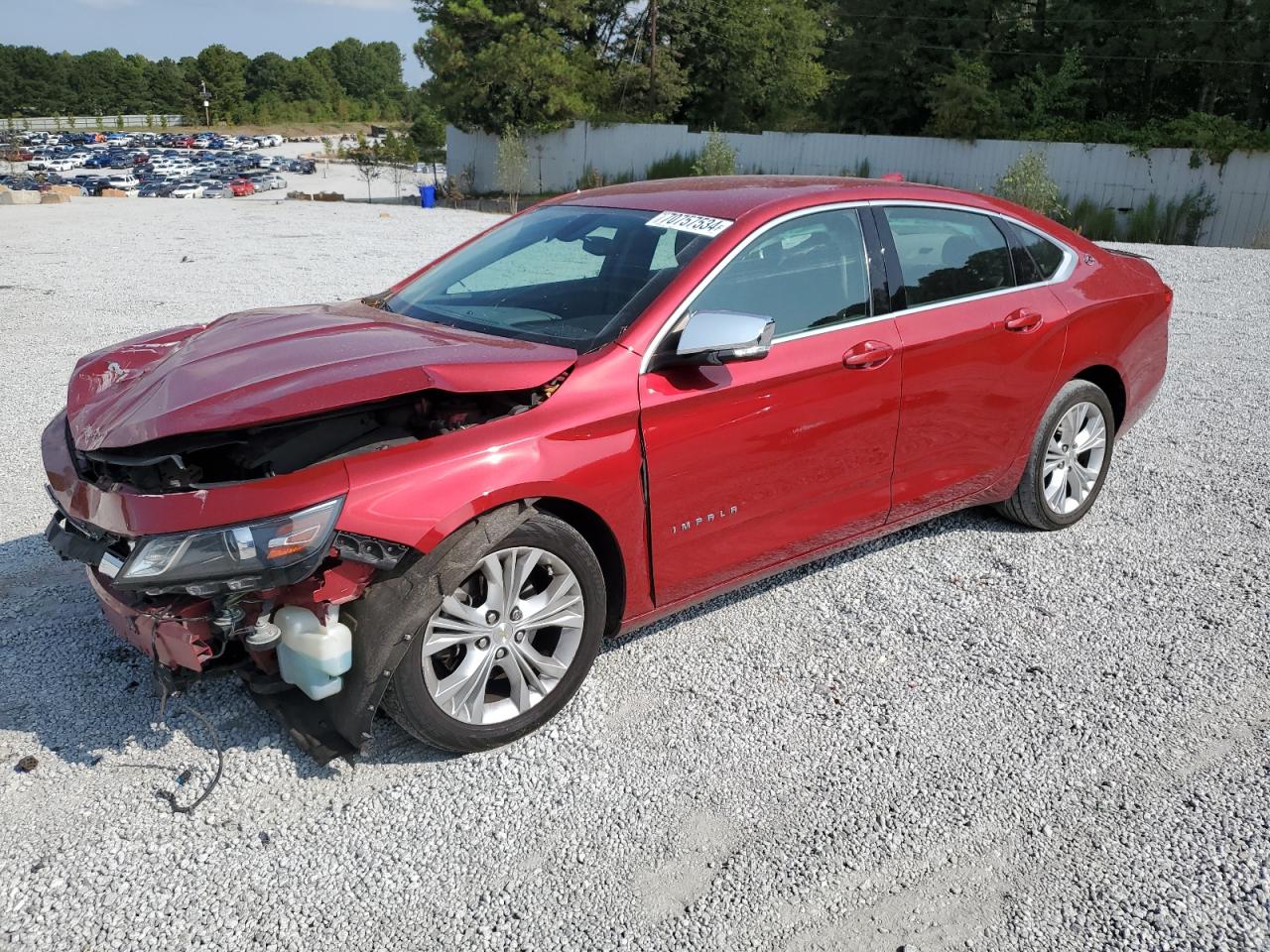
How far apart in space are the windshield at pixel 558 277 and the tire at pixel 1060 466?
2.10 metres

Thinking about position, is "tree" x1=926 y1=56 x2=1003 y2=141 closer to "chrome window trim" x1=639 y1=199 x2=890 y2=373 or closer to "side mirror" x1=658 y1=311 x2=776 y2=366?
"chrome window trim" x1=639 y1=199 x2=890 y2=373

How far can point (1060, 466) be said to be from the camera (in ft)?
16.1

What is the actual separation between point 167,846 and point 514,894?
996mm

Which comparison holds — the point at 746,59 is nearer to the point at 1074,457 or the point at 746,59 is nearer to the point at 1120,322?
the point at 1120,322

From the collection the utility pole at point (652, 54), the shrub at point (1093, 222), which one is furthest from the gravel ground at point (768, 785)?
the utility pole at point (652, 54)

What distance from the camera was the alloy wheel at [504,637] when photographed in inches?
119

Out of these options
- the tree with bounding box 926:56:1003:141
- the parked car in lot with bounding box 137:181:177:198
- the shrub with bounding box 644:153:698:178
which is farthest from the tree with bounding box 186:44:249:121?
the tree with bounding box 926:56:1003:141

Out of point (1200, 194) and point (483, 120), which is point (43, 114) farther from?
point (1200, 194)

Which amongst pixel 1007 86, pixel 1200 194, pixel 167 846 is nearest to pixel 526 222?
pixel 167 846

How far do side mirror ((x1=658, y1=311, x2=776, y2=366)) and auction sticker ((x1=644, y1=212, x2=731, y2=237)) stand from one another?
51 cm

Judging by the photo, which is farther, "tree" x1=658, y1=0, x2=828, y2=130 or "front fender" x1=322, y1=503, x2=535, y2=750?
"tree" x1=658, y1=0, x2=828, y2=130

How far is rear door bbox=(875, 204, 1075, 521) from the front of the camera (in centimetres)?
409

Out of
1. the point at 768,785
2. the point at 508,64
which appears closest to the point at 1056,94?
the point at 508,64

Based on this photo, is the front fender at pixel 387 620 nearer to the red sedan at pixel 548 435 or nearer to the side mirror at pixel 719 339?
the red sedan at pixel 548 435
